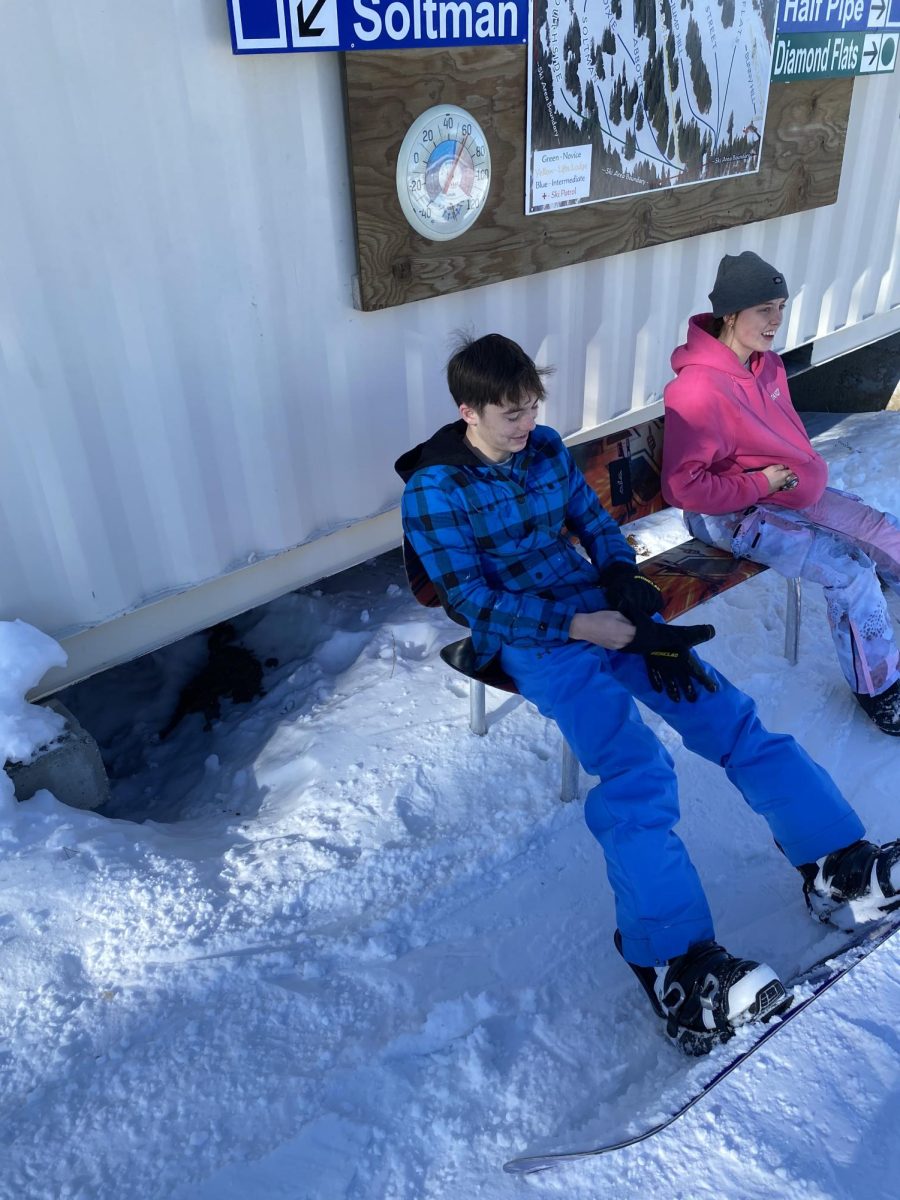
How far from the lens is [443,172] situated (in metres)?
3.21

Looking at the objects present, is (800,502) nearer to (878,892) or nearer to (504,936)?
(878,892)

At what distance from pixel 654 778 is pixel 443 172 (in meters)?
2.13

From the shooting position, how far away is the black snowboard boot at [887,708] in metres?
3.02

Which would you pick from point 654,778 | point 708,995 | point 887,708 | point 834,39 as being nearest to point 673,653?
point 654,778

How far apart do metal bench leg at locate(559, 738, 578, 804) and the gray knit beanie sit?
4.83 feet

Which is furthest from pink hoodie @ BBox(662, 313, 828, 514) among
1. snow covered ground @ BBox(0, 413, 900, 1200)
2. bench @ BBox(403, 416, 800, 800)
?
snow covered ground @ BBox(0, 413, 900, 1200)

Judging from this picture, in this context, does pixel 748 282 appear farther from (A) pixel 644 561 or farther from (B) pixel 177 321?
(B) pixel 177 321

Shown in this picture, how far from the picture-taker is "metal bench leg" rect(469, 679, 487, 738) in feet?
9.80

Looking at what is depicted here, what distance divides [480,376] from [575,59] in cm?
185

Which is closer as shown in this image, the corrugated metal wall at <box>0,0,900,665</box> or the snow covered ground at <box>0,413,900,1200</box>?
the snow covered ground at <box>0,413,900,1200</box>

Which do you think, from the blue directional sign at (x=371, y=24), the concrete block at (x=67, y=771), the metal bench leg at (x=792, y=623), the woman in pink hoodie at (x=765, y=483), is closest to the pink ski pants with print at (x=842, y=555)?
the woman in pink hoodie at (x=765, y=483)

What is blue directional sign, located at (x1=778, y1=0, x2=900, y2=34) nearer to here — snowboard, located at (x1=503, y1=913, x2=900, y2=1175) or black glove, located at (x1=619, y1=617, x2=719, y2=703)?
black glove, located at (x1=619, y1=617, x2=719, y2=703)

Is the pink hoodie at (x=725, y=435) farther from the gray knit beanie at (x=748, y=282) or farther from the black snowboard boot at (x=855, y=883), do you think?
the black snowboard boot at (x=855, y=883)

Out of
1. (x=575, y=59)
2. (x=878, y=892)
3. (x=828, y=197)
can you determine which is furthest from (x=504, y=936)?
(x=828, y=197)
